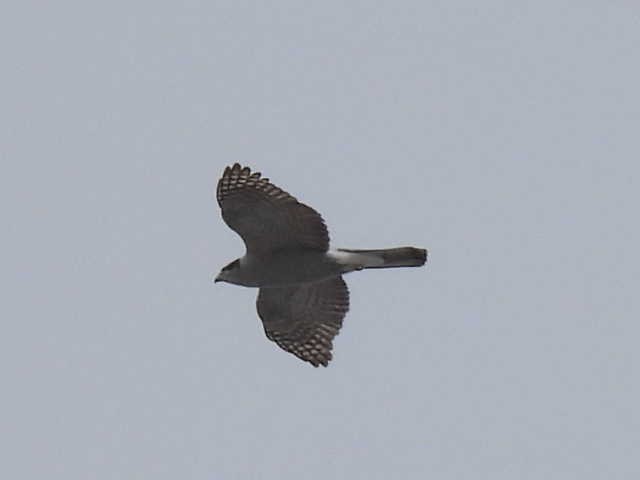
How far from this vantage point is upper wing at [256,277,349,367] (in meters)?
21.2

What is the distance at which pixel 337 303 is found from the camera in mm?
21391

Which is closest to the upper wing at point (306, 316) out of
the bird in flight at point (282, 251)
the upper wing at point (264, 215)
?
the bird in flight at point (282, 251)

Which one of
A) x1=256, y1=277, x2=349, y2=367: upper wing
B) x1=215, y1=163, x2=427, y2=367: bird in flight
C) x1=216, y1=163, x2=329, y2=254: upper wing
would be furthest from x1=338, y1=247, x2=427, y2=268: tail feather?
x1=256, y1=277, x2=349, y2=367: upper wing

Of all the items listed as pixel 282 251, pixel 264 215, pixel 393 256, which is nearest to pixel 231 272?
pixel 282 251

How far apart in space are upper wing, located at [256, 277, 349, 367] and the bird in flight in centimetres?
2

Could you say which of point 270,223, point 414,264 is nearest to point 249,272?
point 270,223

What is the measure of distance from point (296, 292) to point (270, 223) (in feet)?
6.34

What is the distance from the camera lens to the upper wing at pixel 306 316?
837 inches

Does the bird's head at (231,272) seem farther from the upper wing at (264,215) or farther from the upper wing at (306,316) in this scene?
the upper wing at (306,316)

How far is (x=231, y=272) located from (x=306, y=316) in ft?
6.04

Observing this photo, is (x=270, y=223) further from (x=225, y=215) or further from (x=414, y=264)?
(x=414, y=264)

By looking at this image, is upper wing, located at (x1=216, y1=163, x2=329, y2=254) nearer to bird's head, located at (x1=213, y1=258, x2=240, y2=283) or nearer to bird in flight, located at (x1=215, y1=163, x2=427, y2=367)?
bird in flight, located at (x1=215, y1=163, x2=427, y2=367)

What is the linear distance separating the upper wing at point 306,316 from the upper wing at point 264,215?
151 cm

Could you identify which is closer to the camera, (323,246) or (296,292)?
(323,246)
